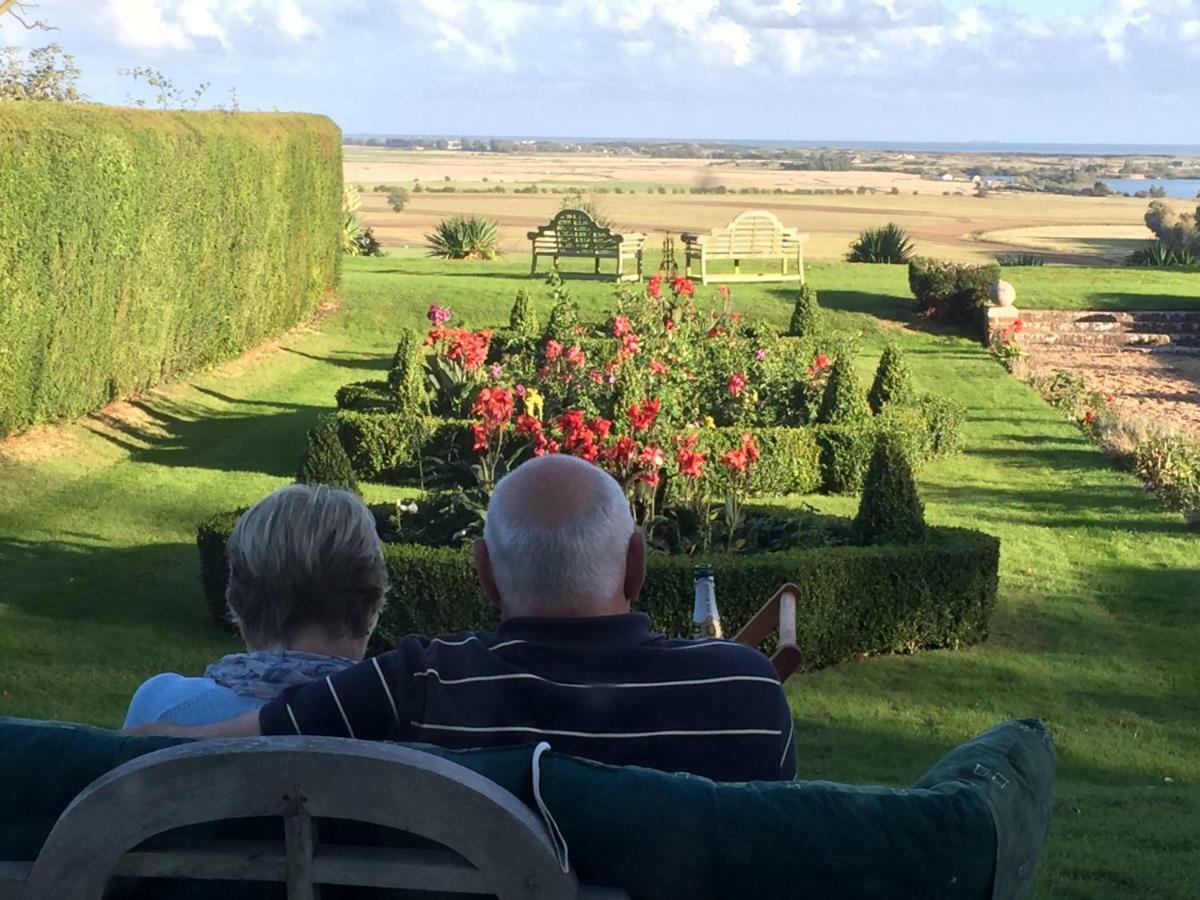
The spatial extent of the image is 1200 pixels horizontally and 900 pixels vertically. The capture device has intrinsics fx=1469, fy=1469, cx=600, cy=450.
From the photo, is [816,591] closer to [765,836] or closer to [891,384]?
[765,836]

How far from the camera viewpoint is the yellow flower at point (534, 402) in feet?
32.2

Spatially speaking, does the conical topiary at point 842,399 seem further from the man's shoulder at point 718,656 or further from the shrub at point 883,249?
the shrub at point 883,249

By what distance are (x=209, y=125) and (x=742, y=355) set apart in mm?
6545

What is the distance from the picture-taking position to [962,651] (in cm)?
714

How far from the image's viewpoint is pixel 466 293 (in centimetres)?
1989

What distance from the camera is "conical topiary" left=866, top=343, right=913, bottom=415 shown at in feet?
39.8

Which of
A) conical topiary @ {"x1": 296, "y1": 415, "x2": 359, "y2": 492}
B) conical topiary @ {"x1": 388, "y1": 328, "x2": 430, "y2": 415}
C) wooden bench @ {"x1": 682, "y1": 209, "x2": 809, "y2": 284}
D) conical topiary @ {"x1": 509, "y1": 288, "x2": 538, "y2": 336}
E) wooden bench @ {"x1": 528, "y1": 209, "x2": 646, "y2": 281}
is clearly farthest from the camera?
wooden bench @ {"x1": 528, "y1": 209, "x2": 646, "y2": 281}

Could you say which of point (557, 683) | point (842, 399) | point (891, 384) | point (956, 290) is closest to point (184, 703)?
point (557, 683)

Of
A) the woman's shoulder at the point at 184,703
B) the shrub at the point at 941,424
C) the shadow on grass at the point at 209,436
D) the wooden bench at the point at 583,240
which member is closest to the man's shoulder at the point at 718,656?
the woman's shoulder at the point at 184,703

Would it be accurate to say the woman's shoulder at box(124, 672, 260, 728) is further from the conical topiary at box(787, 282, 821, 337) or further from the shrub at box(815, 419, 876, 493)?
the conical topiary at box(787, 282, 821, 337)

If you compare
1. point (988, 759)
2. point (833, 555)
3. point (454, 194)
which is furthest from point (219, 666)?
point (454, 194)

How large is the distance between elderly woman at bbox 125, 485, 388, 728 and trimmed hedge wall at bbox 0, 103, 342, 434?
8.64 meters

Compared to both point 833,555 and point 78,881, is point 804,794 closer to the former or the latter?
point 78,881

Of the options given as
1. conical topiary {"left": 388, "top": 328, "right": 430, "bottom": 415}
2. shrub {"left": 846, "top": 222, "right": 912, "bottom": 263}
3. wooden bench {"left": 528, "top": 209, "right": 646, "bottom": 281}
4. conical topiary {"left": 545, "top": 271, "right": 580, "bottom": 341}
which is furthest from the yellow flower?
shrub {"left": 846, "top": 222, "right": 912, "bottom": 263}
